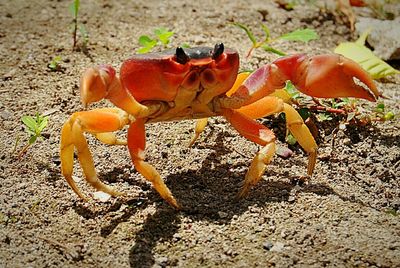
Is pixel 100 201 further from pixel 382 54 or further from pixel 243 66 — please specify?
pixel 382 54

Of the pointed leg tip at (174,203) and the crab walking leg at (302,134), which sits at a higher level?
the crab walking leg at (302,134)

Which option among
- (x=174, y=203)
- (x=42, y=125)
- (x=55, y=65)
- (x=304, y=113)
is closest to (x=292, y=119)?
(x=304, y=113)

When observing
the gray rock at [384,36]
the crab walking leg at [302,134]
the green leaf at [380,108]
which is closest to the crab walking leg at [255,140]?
the crab walking leg at [302,134]

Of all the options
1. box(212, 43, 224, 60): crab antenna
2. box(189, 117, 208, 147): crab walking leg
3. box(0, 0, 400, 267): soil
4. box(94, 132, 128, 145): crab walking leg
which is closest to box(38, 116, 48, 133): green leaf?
box(0, 0, 400, 267): soil

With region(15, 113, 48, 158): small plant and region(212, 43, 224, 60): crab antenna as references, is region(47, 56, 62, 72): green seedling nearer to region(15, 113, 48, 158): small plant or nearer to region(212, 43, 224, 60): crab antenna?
region(15, 113, 48, 158): small plant

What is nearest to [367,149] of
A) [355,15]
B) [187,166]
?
[187,166]

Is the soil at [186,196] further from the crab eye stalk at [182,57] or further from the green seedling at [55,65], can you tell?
the crab eye stalk at [182,57]
